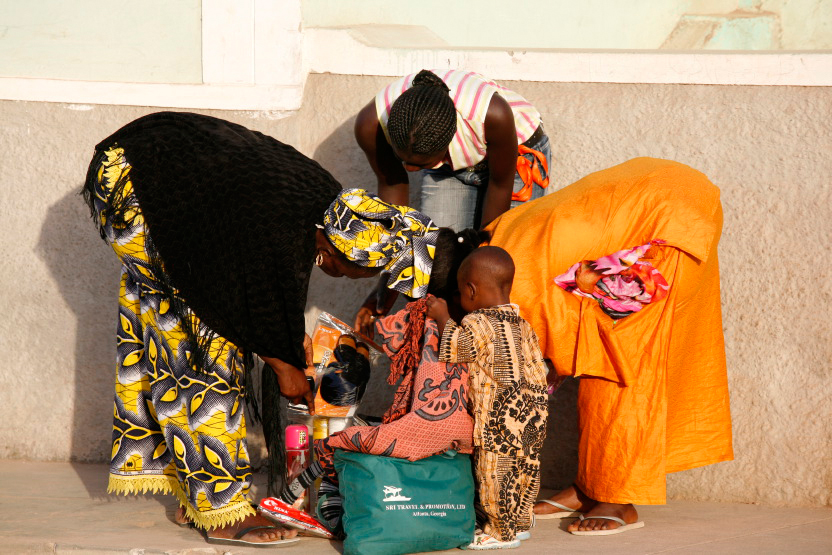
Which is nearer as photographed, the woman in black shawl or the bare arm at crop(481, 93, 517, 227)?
the woman in black shawl

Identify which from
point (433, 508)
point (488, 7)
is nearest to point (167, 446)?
point (433, 508)

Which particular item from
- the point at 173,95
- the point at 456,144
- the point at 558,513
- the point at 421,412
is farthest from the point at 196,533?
the point at 173,95

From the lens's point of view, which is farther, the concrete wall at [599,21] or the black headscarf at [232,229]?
the concrete wall at [599,21]

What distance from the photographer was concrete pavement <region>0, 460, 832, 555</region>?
3.62m

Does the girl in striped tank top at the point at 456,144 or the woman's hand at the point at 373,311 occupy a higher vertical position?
the girl in striped tank top at the point at 456,144

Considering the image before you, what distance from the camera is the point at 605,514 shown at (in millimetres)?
3865

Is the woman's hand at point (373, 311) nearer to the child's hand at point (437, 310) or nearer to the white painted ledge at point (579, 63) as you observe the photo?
the child's hand at point (437, 310)

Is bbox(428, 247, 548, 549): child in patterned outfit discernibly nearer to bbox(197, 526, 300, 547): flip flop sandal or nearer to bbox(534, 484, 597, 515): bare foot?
bbox(534, 484, 597, 515): bare foot

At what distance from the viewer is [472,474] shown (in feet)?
12.1

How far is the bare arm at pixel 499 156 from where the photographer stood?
4.10m

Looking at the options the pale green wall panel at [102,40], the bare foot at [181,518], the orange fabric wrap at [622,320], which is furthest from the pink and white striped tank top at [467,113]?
the bare foot at [181,518]

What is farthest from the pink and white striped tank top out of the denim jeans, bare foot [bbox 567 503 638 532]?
bare foot [bbox 567 503 638 532]

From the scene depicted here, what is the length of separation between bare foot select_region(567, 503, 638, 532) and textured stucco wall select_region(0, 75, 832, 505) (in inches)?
29.1

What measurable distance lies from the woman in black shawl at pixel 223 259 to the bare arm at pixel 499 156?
1.80ft
